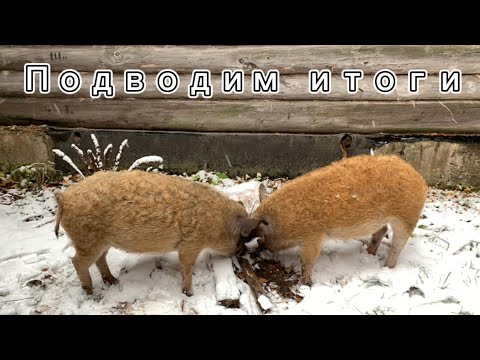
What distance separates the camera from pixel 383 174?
14.5 feet

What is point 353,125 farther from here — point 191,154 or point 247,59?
point 191,154

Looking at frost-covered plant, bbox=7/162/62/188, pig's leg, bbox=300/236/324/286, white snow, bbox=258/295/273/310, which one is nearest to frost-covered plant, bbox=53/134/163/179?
frost-covered plant, bbox=7/162/62/188

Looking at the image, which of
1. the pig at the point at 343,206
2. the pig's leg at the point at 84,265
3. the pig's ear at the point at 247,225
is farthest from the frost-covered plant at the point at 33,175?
the pig at the point at 343,206

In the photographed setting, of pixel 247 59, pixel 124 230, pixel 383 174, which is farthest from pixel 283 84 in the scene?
pixel 124 230

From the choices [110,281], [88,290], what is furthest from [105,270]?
[88,290]

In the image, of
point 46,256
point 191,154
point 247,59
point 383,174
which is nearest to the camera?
point 383,174

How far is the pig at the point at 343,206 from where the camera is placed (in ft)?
14.3

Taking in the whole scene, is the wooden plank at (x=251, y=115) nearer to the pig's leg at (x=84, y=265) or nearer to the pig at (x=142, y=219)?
the pig at (x=142, y=219)

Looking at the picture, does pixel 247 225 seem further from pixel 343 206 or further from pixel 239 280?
pixel 343 206

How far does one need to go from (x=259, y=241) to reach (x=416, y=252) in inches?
70.3

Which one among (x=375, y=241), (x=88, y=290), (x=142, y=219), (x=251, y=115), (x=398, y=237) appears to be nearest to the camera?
(x=142, y=219)

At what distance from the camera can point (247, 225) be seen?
14.6 ft

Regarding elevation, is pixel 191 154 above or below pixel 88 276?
above

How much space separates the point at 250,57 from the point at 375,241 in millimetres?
3092
